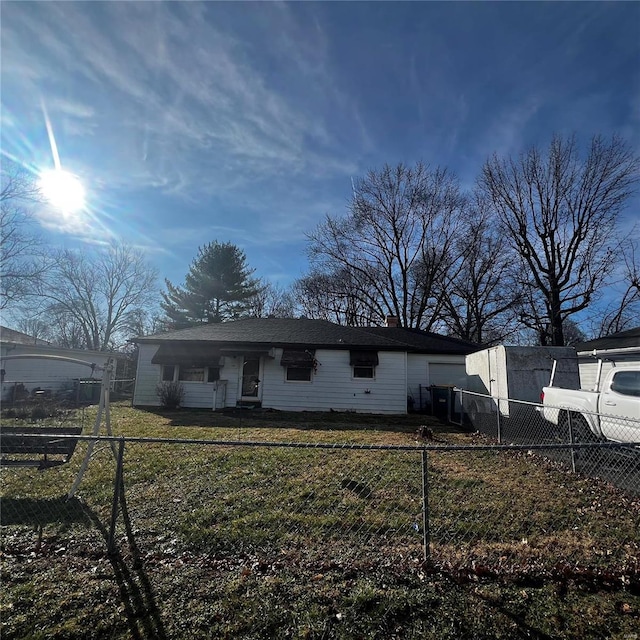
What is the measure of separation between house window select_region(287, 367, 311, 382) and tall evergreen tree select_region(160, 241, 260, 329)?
21284 mm


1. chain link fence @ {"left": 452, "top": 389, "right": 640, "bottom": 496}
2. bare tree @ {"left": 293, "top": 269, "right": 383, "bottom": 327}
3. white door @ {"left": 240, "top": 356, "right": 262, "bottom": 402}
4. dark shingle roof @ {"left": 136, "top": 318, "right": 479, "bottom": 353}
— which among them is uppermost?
bare tree @ {"left": 293, "top": 269, "right": 383, "bottom": 327}

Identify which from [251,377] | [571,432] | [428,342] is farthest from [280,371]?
[571,432]

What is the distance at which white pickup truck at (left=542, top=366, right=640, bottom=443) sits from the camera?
6.47 metres

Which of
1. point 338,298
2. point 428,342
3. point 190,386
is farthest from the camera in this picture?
point 338,298

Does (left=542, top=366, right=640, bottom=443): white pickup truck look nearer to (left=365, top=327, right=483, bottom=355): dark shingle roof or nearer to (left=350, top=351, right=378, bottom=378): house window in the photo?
(left=350, top=351, right=378, bottom=378): house window

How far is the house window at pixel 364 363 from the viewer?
1470 cm

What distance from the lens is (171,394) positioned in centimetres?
1480

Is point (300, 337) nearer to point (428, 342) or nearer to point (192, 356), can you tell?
point (192, 356)

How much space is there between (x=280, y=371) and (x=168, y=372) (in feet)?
15.7

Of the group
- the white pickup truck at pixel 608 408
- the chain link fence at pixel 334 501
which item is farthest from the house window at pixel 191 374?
the white pickup truck at pixel 608 408

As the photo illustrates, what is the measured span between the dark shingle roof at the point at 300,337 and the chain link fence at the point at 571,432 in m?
4.78

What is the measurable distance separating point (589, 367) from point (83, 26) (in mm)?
19665

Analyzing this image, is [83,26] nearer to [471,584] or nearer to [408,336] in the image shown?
[471,584]

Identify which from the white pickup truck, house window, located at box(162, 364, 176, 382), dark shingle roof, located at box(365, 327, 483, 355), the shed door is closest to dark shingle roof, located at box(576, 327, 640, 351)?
dark shingle roof, located at box(365, 327, 483, 355)
